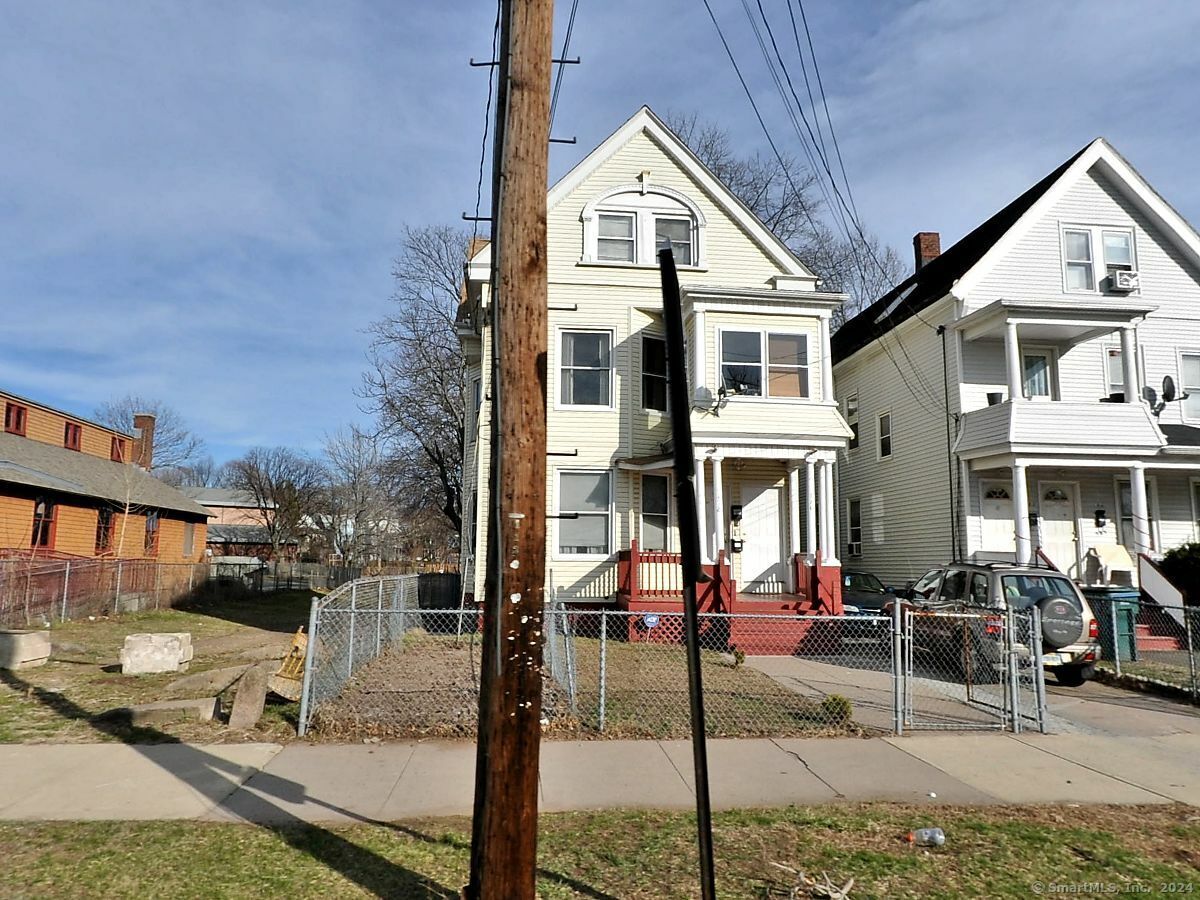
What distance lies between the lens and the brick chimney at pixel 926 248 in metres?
25.2

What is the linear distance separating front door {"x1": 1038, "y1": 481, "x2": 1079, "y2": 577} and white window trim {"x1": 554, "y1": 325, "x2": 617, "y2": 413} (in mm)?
10360

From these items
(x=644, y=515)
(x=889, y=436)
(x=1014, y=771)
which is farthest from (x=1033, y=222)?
(x=1014, y=771)

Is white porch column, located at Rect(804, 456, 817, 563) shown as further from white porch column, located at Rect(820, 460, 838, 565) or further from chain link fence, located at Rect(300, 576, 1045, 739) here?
chain link fence, located at Rect(300, 576, 1045, 739)

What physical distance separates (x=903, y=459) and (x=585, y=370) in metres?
9.15

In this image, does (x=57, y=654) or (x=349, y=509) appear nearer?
(x=57, y=654)

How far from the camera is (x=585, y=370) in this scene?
1717 centimetres

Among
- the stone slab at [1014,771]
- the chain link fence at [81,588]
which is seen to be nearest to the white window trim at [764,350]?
the stone slab at [1014,771]

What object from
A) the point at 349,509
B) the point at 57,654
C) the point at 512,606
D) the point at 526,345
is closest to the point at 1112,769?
the point at 512,606

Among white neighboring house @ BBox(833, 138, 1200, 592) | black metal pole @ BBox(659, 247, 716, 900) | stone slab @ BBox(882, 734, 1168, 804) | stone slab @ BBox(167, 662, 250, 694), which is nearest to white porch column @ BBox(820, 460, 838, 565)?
white neighboring house @ BBox(833, 138, 1200, 592)

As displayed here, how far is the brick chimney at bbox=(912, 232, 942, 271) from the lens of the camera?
82.6ft

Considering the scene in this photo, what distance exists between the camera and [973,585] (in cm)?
1206

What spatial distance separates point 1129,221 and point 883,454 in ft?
26.8

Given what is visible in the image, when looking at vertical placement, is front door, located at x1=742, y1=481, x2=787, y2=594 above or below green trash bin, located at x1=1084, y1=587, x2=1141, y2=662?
above

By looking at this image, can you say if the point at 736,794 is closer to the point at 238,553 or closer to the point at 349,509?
the point at 349,509
